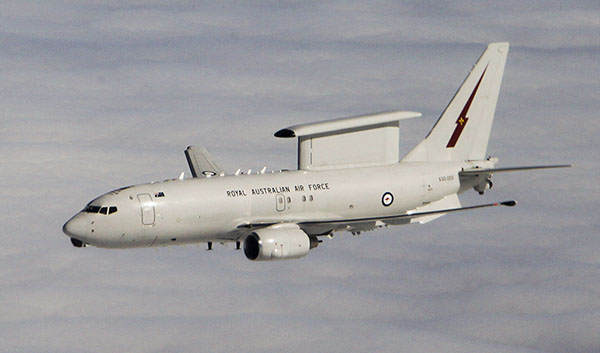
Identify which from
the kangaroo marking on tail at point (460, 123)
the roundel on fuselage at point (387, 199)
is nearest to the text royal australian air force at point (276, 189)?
the roundel on fuselage at point (387, 199)

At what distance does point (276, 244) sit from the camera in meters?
53.1

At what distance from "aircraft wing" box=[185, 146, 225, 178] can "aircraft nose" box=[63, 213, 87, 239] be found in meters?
15.7

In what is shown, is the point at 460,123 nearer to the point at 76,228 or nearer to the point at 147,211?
the point at 147,211

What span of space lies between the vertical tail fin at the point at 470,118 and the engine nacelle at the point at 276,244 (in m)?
12.6

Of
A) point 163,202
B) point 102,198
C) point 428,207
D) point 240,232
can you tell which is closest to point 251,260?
point 240,232

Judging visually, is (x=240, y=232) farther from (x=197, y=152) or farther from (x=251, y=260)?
(x=197, y=152)

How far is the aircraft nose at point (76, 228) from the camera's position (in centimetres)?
5209

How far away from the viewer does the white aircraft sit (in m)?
52.9

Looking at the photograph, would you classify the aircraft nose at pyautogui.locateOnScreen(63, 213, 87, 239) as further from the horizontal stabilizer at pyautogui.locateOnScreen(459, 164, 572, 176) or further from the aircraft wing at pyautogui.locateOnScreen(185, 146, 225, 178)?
the horizontal stabilizer at pyautogui.locateOnScreen(459, 164, 572, 176)

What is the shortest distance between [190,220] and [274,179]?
249 inches

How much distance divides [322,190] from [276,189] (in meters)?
3.11

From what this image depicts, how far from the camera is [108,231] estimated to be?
52.2 meters

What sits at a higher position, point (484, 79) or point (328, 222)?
point (484, 79)

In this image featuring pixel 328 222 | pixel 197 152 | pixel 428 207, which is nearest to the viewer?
pixel 328 222
